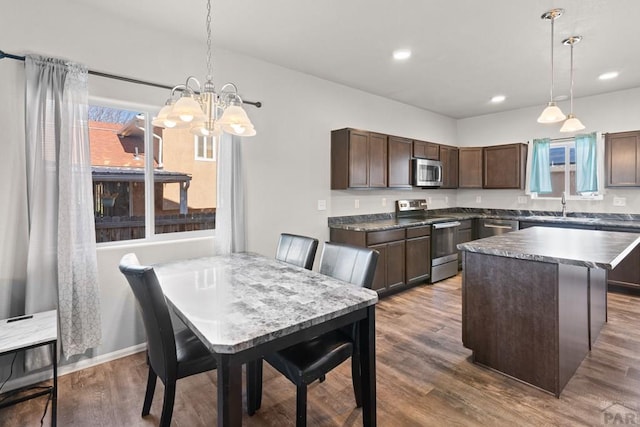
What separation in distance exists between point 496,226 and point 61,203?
540cm

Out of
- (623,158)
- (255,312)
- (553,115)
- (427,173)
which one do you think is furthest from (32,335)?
(623,158)

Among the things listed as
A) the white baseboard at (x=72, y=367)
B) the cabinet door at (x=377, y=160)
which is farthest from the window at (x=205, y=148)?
the cabinet door at (x=377, y=160)

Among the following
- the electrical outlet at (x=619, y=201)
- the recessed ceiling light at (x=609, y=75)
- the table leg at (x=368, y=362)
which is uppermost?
the recessed ceiling light at (x=609, y=75)

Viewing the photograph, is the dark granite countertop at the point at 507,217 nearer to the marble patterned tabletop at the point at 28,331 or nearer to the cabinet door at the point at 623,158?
the cabinet door at the point at 623,158

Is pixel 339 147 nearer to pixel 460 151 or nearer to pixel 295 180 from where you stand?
pixel 295 180

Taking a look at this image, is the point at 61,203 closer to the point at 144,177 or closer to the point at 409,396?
the point at 144,177

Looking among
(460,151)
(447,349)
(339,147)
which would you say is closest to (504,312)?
(447,349)

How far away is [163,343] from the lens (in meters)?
1.52

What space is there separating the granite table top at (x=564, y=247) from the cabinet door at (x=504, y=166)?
2384 mm

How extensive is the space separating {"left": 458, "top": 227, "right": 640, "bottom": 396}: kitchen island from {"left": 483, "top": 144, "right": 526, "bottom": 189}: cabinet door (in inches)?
108

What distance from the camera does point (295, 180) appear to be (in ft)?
12.1

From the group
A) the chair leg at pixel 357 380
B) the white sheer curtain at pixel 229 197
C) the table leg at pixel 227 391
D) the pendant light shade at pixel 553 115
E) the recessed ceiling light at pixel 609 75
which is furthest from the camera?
the recessed ceiling light at pixel 609 75

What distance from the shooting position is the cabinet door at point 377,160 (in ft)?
13.7

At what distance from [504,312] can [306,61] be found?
2.94m
